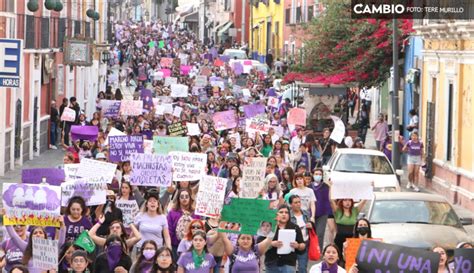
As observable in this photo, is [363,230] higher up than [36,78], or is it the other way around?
[36,78]

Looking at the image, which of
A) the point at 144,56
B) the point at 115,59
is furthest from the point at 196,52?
the point at 115,59

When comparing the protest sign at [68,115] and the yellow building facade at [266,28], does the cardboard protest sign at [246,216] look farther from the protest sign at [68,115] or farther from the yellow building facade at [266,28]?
the yellow building facade at [266,28]

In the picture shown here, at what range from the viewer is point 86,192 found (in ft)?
51.7

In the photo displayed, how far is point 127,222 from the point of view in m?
16.1

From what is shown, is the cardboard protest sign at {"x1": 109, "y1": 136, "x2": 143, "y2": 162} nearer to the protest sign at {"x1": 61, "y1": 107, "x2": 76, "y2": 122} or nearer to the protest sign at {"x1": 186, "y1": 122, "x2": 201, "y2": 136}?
the protest sign at {"x1": 186, "y1": 122, "x2": 201, "y2": 136}

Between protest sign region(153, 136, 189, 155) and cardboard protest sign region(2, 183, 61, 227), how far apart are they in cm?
847

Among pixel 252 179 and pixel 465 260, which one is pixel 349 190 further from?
pixel 465 260

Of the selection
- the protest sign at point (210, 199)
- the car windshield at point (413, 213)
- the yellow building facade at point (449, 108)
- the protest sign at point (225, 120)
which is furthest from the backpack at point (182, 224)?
the protest sign at point (225, 120)

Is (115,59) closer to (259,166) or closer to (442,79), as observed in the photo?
(442,79)

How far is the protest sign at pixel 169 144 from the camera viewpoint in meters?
23.2

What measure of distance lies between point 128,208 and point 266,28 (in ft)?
216

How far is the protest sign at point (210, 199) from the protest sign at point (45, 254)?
286 centimetres

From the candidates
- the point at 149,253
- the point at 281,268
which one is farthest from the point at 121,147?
the point at 149,253

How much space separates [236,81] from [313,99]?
1971cm
